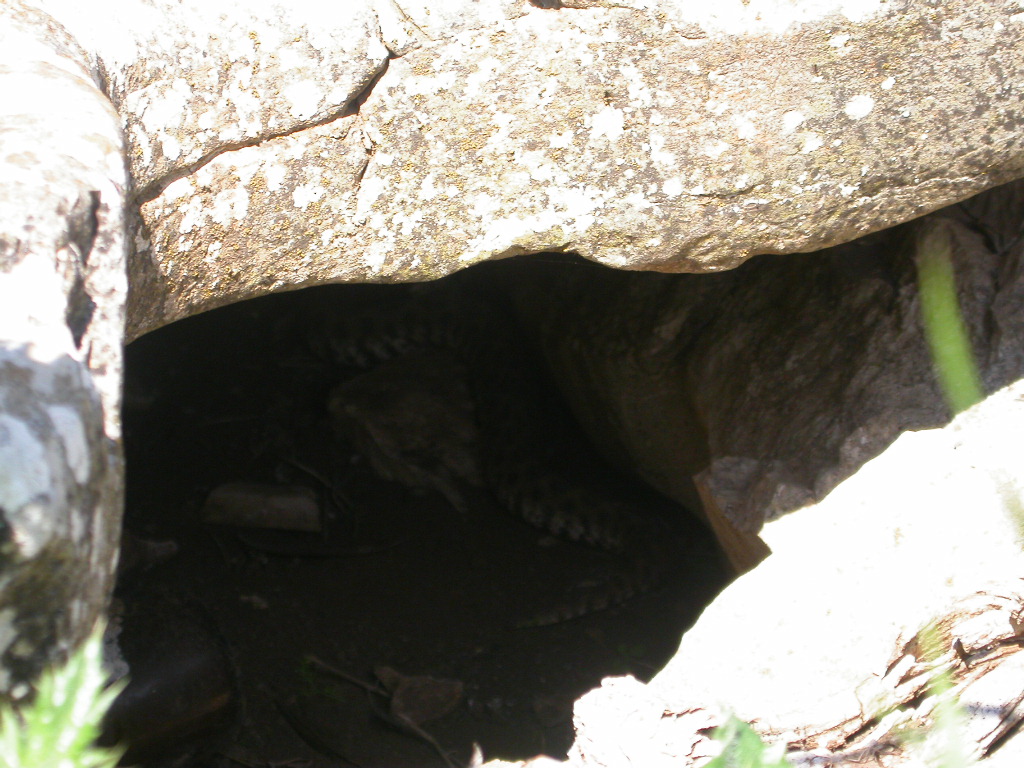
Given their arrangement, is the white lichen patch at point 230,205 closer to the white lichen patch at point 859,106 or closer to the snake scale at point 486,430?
the white lichen patch at point 859,106

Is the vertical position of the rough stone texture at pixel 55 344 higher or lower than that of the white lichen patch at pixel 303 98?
lower

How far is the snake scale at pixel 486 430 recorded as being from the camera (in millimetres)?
2980

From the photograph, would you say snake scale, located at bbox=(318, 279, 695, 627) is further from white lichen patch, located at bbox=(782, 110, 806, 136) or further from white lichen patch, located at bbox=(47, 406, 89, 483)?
white lichen patch, located at bbox=(47, 406, 89, 483)

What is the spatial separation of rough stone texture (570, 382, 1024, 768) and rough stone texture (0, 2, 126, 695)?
1.19m

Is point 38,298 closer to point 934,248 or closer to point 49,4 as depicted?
point 49,4

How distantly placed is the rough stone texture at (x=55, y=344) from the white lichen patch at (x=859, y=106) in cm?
111

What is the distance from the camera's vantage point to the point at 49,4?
128cm

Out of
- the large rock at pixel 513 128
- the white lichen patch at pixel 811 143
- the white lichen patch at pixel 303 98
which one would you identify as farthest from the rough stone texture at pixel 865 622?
the white lichen patch at pixel 303 98

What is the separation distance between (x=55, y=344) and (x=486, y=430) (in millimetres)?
2517

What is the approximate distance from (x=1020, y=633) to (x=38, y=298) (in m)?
1.64

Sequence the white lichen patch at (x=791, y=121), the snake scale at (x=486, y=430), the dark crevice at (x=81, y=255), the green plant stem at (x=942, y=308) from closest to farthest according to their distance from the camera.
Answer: the dark crevice at (x=81, y=255)
the white lichen patch at (x=791, y=121)
the green plant stem at (x=942, y=308)
the snake scale at (x=486, y=430)

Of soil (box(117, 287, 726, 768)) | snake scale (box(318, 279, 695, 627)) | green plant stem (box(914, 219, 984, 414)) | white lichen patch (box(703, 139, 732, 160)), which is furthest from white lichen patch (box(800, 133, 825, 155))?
snake scale (box(318, 279, 695, 627))

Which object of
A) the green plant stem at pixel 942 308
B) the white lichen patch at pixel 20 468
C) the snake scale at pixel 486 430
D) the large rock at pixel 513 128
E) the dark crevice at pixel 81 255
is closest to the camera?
the white lichen patch at pixel 20 468

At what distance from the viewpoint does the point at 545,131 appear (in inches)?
59.7
